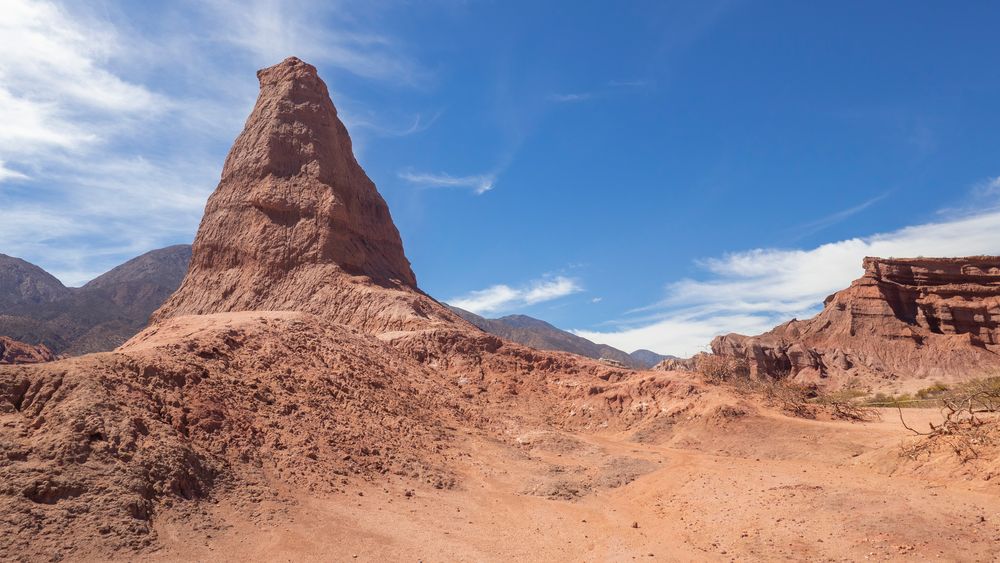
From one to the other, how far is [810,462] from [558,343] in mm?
101344

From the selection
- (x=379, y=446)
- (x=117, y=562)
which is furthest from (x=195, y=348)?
(x=117, y=562)

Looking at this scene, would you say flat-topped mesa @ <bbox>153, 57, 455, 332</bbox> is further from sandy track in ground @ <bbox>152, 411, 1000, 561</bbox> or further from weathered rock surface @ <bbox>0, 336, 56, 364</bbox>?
weathered rock surface @ <bbox>0, 336, 56, 364</bbox>

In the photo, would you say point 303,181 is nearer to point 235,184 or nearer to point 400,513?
point 235,184

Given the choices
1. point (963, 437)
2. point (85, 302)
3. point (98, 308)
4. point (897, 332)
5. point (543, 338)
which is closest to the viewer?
point (963, 437)

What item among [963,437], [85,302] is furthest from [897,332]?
[85,302]

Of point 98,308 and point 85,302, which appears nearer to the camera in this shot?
point 98,308

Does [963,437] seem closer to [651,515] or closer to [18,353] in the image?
[651,515]

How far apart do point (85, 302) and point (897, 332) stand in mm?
103642

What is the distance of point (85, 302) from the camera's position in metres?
93.4

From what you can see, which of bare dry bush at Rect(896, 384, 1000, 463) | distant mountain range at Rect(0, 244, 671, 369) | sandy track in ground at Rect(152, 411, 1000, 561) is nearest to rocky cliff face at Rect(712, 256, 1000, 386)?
distant mountain range at Rect(0, 244, 671, 369)

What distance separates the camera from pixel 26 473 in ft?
27.8

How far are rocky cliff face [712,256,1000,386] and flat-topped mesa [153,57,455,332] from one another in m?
25.6

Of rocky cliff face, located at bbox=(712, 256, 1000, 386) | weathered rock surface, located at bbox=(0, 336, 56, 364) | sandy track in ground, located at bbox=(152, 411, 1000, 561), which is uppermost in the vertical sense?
rocky cliff face, located at bbox=(712, 256, 1000, 386)

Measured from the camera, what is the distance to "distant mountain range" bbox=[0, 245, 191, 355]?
66438mm
